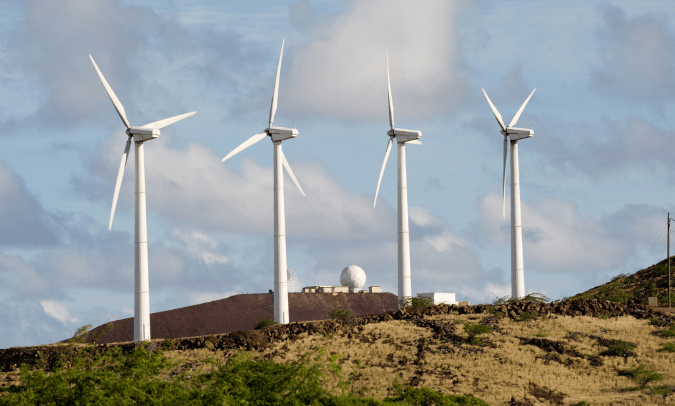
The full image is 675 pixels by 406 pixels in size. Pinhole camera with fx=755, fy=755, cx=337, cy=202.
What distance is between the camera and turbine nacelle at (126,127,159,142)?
48.5m

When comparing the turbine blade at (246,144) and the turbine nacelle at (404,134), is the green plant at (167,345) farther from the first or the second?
the turbine nacelle at (404,134)

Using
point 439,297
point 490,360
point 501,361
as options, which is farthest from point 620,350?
point 439,297

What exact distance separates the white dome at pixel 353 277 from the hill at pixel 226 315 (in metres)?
5.76

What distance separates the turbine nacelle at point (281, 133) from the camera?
53.0m

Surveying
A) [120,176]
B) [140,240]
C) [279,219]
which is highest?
[120,176]

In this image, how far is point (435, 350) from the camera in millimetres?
44562

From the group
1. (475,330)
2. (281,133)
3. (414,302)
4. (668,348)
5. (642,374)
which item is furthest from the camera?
(414,302)

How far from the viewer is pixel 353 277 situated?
72438 mm

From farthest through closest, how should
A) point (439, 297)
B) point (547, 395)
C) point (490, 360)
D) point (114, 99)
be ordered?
1. point (439, 297)
2. point (114, 99)
3. point (490, 360)
4. point (547, 395)

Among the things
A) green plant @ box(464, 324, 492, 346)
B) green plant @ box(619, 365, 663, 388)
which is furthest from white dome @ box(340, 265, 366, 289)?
green plant @ box(619, 365, 663, 388)

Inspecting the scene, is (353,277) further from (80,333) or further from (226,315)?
(80,333)

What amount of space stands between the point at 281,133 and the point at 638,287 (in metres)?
37.8

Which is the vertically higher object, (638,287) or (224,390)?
(638,287)

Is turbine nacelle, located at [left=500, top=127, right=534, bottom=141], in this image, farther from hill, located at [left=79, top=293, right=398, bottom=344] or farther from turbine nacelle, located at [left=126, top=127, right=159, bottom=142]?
turbine nacelle, located at [left=126, top=127, right=159, bottom=142]
